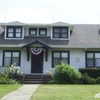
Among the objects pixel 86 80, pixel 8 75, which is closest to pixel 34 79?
pixel 8 75

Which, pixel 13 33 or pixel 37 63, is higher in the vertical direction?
pixel 13 33

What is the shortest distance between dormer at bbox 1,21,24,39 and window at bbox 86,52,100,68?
745 cm

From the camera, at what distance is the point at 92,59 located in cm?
2164

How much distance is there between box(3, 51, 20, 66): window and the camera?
21438 millimetres

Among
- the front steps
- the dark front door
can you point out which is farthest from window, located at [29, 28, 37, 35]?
the front steps

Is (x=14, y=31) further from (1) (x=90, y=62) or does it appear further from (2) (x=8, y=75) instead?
(1) (x=90, y=62)

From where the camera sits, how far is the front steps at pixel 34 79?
18.5m

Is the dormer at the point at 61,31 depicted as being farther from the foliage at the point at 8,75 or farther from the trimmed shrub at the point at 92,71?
the foliage at the point at 8,75

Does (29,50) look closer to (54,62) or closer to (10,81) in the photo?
(54,62)

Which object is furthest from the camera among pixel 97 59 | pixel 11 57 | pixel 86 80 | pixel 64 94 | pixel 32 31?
pixel 32 31

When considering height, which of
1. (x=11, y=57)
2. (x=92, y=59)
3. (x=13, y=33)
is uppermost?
(x=13, y=33)

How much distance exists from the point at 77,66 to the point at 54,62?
93.8 inches

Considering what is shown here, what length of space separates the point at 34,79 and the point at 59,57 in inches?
152

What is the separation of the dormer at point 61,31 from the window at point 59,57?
1950 millimetres
